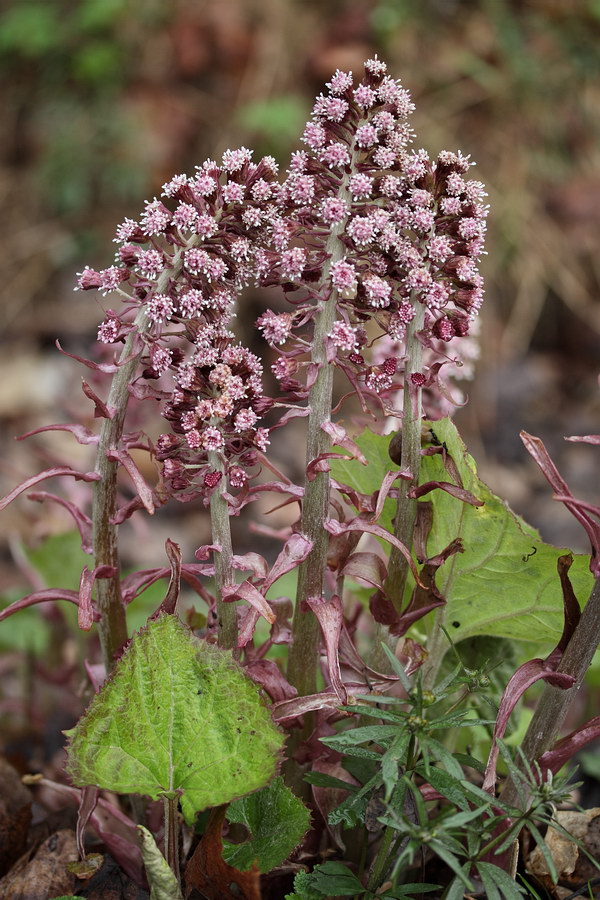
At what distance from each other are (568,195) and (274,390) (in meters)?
2.35

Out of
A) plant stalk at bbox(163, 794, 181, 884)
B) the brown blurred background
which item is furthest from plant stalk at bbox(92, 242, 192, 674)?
the brown blurred background

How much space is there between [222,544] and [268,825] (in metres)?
0.46

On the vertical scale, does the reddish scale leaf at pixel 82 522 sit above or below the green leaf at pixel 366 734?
above

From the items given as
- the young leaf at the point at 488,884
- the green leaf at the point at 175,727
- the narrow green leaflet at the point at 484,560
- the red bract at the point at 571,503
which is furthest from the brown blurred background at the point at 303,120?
the young leaf at the point at 488,884

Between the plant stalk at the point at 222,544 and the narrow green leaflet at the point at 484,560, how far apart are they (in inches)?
13.9

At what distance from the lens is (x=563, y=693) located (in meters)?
1.48

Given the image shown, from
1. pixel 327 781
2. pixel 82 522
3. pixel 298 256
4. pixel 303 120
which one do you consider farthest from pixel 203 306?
pixel 303 120

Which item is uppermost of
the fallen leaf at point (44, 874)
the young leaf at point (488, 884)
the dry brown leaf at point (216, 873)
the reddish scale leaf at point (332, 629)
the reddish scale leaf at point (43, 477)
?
the reddish scale leaf at point (43, 477)

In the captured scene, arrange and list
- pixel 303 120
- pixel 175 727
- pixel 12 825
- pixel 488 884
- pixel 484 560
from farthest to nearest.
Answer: pixel 303 120 → pixel 12 825 → pixel 484 560 → pixel 175 727 → pixel 488 884

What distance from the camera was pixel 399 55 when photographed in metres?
5.92

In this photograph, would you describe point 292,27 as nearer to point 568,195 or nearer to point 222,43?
point 222,43

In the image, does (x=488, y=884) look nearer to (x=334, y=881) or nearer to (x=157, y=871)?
(x=334, y=881)

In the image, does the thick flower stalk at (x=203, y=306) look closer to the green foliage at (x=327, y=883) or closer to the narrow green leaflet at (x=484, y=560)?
the narrow green leaflet at (x=484, y=560)

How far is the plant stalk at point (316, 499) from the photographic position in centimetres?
141
